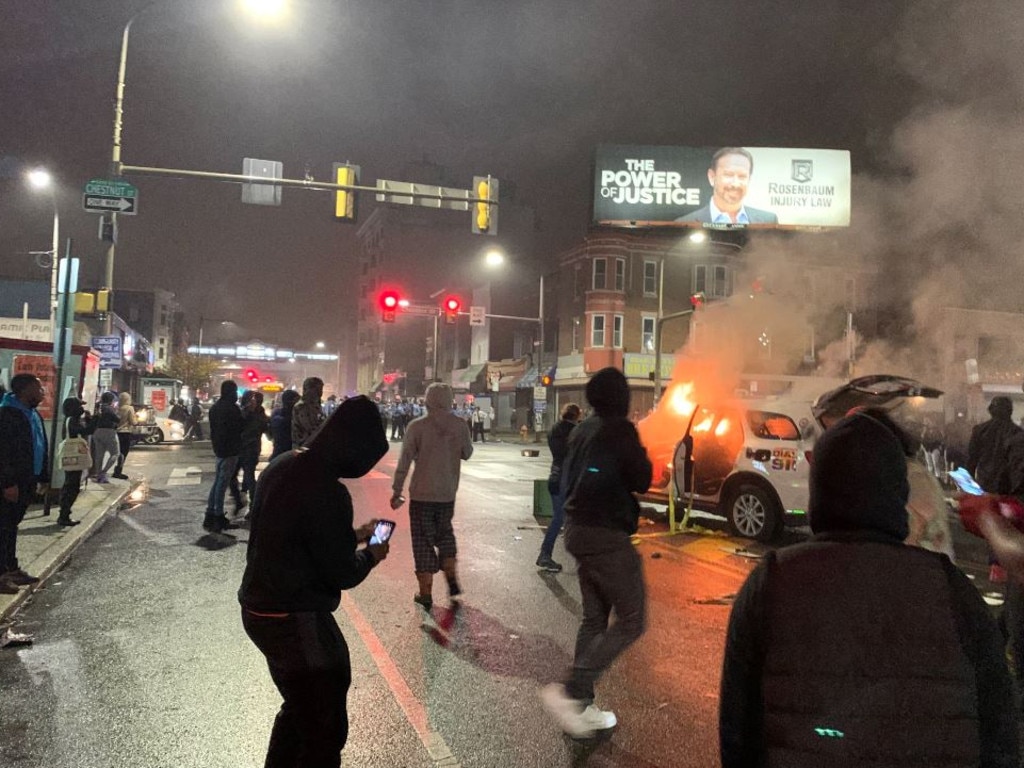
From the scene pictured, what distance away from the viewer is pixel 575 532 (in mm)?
3729

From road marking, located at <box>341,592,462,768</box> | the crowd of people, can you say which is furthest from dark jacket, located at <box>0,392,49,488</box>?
road marking, located at <box>341,592,462,768</box>

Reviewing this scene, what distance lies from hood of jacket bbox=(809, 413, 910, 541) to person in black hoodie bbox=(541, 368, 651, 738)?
2.17 metres

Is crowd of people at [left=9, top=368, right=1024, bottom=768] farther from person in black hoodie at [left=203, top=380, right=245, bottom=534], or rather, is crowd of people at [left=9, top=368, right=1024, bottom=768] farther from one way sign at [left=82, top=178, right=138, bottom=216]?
one way sign at [left=82, top=178, right=138, bottom=216]

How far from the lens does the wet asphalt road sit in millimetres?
3430

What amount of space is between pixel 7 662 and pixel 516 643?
10.6 ft

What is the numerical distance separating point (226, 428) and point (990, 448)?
325 inches

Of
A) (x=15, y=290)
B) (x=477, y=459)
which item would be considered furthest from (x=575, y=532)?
Answer: (x=15, y=290)

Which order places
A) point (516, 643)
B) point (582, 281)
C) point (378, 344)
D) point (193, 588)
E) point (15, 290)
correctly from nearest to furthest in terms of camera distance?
point (516, 643) → point (193, 588) → point (582, 281) → point (15, 290) → point (378, 344)

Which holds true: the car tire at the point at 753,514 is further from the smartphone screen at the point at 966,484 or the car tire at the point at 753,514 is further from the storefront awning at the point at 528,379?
the storefront awning at the point at 528,379

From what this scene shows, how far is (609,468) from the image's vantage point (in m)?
3.69

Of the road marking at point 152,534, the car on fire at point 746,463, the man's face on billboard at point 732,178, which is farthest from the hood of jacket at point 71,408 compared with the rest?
the man's face on billboard at point 732,178

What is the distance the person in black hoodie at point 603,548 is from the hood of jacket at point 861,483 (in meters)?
2.17

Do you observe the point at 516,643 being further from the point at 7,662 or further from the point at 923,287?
the point at 923,287

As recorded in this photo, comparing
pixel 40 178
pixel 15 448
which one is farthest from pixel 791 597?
pixel 40 178
